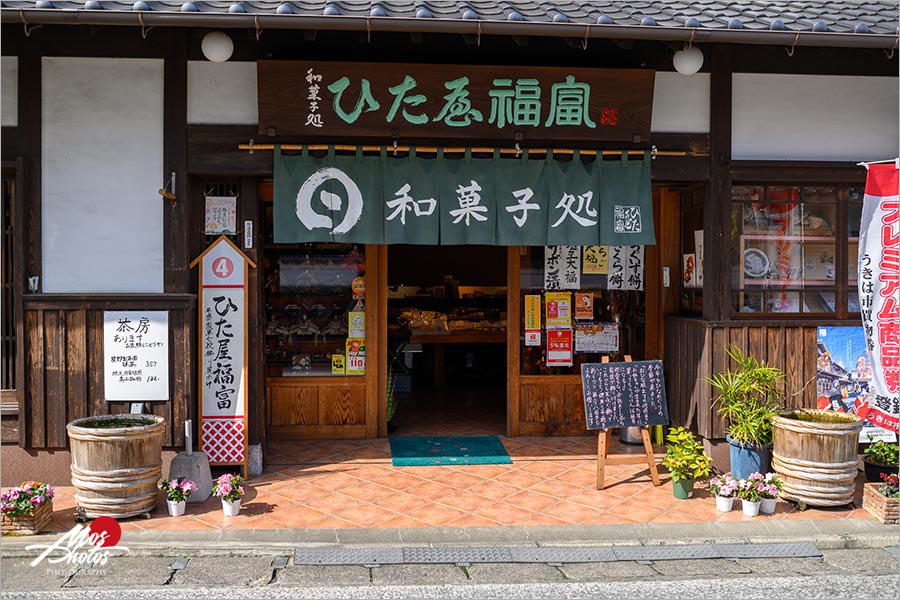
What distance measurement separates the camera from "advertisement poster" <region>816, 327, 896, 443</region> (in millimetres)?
8672

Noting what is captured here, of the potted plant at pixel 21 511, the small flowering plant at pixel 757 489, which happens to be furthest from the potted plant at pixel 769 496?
the potted plant at pixel 21 511

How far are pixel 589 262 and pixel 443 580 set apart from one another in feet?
17.7

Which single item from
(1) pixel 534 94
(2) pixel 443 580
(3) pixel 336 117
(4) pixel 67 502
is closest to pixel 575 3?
(1) pixel 534 94

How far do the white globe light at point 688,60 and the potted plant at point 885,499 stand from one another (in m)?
4.45

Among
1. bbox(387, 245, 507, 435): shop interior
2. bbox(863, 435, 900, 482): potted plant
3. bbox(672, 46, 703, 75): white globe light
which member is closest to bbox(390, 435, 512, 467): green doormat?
bbox(387, 245, 507, 435): shop interior

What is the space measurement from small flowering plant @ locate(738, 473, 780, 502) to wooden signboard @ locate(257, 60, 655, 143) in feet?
12.2

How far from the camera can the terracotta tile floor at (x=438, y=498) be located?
7164 mm

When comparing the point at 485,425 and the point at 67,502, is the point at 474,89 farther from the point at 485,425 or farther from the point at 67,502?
the point at 67,502

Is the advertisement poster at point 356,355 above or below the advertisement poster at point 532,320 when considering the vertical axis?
below

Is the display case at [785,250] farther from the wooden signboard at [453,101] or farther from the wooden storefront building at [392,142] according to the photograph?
the wooden signboard at [453,101]

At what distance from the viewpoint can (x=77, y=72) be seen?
796 centimetres

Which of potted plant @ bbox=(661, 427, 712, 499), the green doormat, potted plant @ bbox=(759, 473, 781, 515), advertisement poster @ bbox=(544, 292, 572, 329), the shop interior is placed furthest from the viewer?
the shop interior

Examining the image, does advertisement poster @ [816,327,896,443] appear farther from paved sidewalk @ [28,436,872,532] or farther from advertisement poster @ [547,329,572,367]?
advertisement poster @ [547,329,572,367]

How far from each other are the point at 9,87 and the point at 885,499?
947cm
